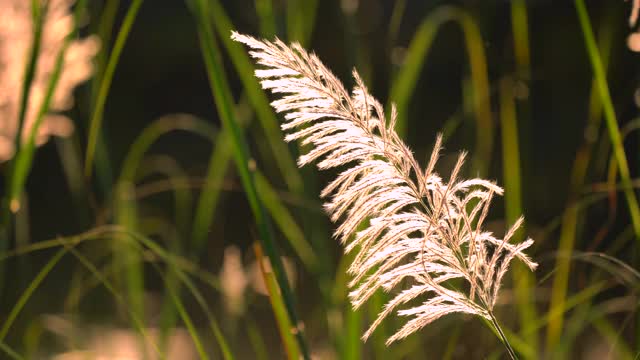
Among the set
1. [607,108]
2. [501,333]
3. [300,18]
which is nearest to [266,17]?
[300,18]

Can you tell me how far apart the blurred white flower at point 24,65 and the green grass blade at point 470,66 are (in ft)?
1.49

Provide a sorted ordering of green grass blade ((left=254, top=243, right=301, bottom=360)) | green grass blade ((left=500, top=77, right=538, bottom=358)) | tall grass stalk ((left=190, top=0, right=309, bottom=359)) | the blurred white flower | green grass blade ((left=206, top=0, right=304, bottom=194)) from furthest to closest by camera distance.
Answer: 1. the blurred white flower
2. green grass blade ((left=500, top=77, right=538, bottom=358))
3. green grass blade ((left=206, top=0, right=304, bottom=194))
4. green grass blade ((left=254, top=243, right=301, bottom=360))
5. tall grass stalk ((left=190, top=0, right=309, bottom=359))

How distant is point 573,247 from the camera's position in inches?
52.2

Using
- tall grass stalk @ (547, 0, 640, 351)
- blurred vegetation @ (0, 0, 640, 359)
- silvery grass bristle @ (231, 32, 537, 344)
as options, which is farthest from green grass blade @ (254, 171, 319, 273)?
silvery grass bristle @ (231, 32, 537, 344)

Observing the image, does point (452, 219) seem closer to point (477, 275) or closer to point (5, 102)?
point (477, 275)

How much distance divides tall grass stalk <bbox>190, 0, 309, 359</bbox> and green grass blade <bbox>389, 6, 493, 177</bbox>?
1.12 feet

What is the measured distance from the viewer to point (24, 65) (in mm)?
1318

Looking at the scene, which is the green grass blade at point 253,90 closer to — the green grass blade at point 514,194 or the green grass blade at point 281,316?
the green grass blade at point 281,316

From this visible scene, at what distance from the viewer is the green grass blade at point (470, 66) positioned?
1.12 metres

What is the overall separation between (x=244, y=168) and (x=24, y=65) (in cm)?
70

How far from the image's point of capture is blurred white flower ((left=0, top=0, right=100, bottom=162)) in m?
1.35

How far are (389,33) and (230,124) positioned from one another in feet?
1.70

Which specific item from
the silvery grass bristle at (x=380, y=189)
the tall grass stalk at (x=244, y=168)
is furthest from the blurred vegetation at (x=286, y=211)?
the silvery grass bristle at (x=380, y=189)

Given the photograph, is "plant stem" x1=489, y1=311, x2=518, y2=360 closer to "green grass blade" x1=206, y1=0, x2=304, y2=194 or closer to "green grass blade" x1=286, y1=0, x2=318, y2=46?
"green grass blade" x1=206, y1=0, x2=304, y2=194
